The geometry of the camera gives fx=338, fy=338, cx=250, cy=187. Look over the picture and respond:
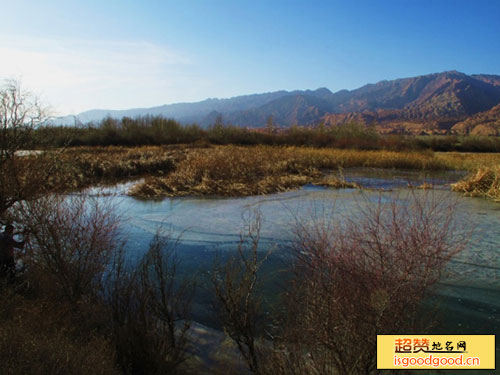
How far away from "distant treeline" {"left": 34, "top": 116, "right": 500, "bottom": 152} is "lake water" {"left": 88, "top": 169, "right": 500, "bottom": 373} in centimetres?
1976

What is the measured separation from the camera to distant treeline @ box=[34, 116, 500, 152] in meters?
32.8

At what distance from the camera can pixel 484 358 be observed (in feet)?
11.9

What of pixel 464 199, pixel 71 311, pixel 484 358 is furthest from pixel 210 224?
pixel 464 199

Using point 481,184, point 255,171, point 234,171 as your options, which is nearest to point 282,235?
point 481,184

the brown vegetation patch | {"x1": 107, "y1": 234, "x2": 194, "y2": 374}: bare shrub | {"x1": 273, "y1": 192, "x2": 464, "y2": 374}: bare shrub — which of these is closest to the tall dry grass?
the brown vegetation patch

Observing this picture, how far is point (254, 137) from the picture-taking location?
37219 millimetres

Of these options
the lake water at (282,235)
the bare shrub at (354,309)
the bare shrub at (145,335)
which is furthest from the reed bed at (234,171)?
the bare shrub at (354,309)

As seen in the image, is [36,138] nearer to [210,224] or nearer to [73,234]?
[73,234]

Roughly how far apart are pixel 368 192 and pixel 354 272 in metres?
10.5

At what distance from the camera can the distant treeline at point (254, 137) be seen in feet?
108

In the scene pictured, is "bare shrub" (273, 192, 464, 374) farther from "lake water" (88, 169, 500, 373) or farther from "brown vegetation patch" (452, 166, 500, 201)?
"brown vegetation patch" (452, 166, 500, 201)

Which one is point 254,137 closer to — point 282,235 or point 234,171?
point 234,171

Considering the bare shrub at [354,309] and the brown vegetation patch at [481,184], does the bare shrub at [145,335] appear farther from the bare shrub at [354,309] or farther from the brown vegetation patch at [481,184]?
the brown vegetation patch at [481,184]

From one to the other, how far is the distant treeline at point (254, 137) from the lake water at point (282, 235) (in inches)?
778
